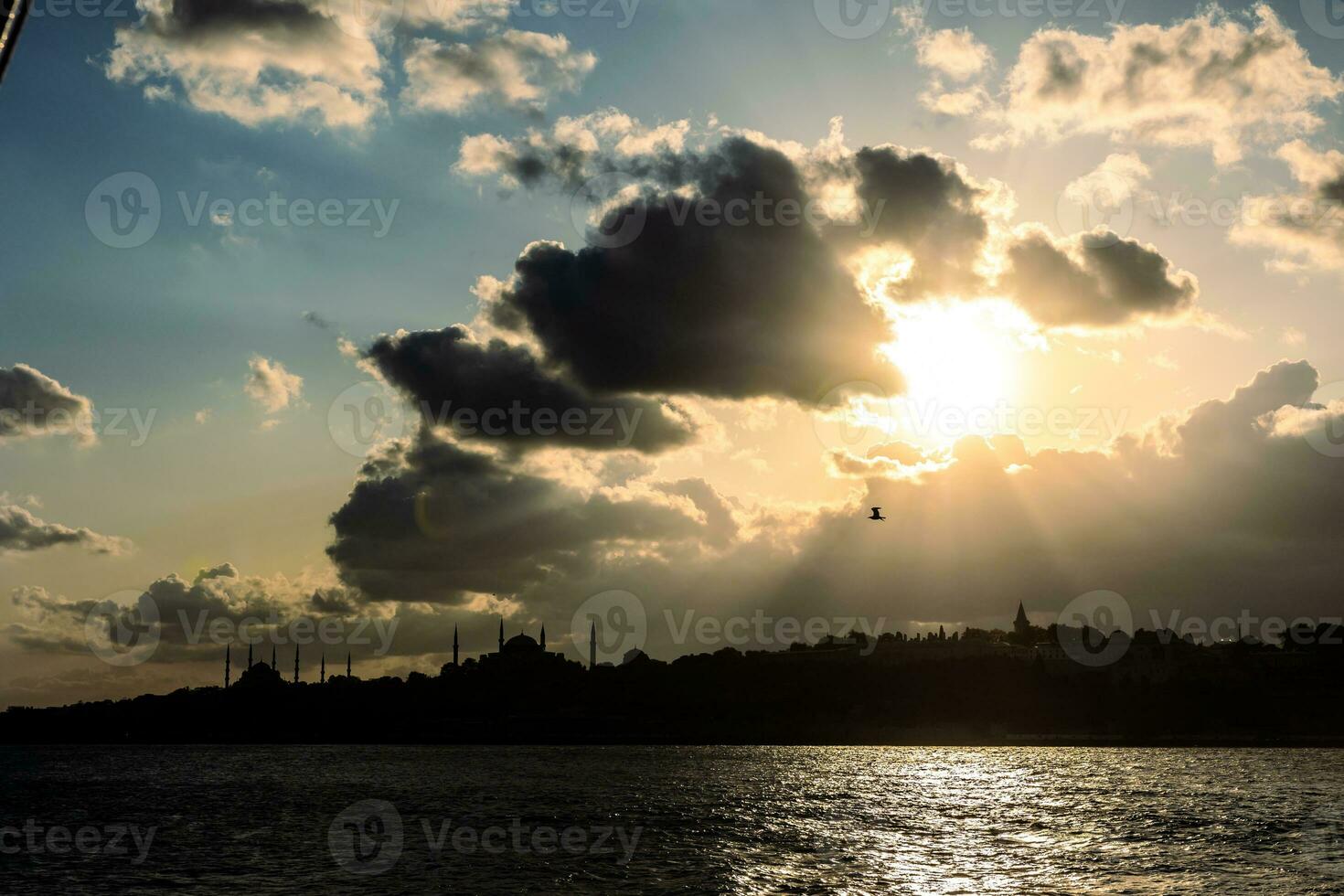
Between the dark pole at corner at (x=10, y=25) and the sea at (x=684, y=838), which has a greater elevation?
the dark pole at corner at (x=10, y=25)

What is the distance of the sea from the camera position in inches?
2689

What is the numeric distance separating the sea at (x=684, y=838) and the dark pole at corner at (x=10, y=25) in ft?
206

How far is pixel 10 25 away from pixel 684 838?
298ft

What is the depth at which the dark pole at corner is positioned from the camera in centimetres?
709

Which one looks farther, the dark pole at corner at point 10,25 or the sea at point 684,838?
the sea at point 684,838

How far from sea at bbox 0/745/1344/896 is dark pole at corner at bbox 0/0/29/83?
206 feet

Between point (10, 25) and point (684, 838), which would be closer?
point (10, 25)

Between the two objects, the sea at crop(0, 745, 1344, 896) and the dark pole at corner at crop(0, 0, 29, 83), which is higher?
the dark pole at corner at crop(0, 0, 29, 83)

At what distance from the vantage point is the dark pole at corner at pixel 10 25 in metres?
7.09

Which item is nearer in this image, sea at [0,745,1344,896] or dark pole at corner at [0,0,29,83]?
dark pole at corner at [0,0,29,83]

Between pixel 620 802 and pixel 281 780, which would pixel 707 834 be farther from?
pixel 281 780

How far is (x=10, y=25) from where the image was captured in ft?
23.4

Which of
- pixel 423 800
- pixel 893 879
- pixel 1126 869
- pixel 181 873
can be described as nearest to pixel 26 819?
pixel 423 800

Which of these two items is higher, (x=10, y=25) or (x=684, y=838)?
(x=10, y=25)
